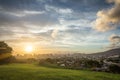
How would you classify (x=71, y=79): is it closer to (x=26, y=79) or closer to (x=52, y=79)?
(x=52, y=79)

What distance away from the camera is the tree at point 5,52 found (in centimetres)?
6712

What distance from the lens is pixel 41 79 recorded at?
2597cm

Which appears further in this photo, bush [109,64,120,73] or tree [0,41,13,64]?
tree [0,41,13,64]

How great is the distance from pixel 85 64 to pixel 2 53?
31.9 m

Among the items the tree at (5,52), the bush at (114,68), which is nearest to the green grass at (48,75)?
the bush at (114,68)

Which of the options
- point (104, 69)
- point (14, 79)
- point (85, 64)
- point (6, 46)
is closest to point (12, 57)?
point (6, 46)

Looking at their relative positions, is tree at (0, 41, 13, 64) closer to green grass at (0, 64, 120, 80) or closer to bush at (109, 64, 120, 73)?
green grass at (0, 64, 120, 80)

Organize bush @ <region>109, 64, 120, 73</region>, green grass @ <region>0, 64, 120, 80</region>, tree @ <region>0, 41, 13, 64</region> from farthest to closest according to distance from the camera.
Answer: tree @ <region>0, 41, 13, 64</region> → bush @ <region>109, 64, 120, 73</region> → green grass @ <region>0, 64, 120, 80</region>

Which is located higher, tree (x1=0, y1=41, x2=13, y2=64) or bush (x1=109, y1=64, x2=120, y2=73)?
tree (x1=0, y1=41, x2=13, y2=64)

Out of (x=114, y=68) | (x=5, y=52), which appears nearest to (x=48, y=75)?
(x=114, y=68)

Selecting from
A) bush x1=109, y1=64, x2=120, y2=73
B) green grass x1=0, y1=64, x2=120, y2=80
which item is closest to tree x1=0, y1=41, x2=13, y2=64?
green grass x1=0, y1=64, x2=120, y2=80

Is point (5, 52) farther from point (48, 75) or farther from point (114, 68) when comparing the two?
point (48, 75)

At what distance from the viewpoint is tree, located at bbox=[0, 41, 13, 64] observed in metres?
67.1

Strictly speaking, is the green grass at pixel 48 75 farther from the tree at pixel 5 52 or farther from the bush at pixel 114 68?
the tree at pixel 5 52
